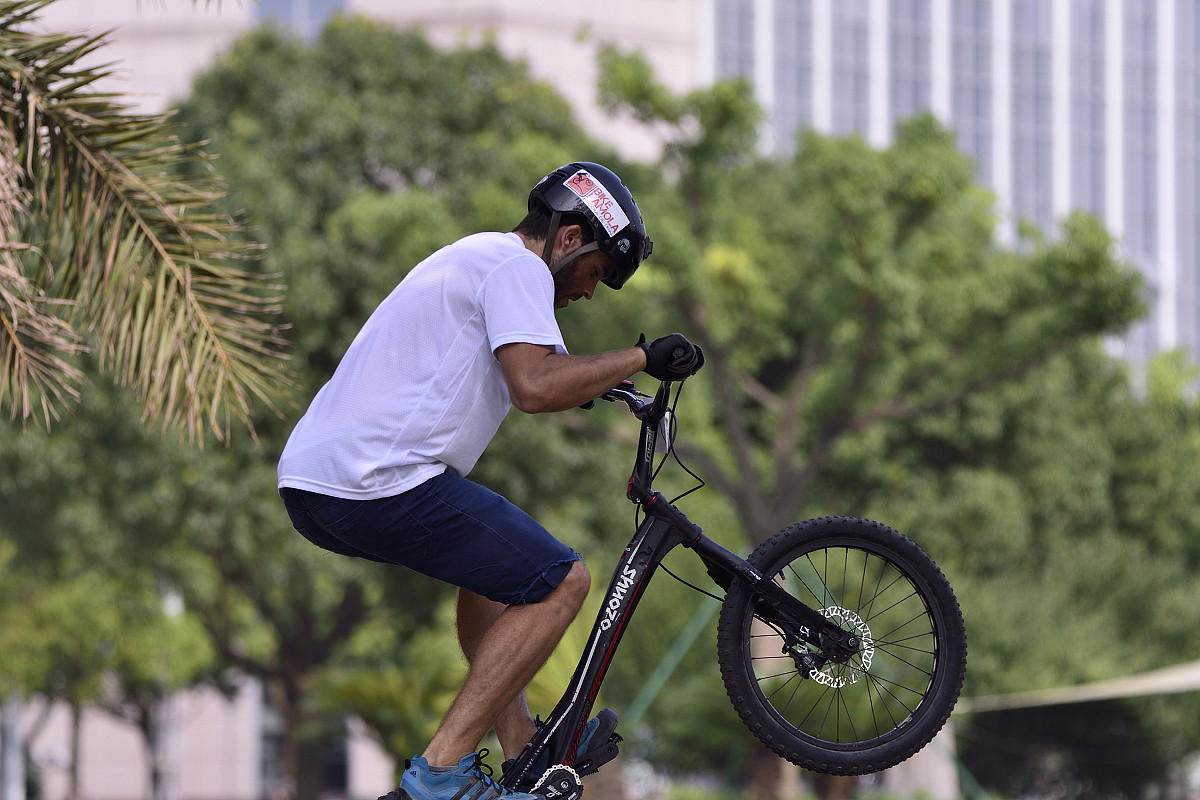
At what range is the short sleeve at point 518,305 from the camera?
10.7 ft

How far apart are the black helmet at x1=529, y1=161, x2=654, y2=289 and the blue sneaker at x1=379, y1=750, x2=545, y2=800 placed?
125 cm

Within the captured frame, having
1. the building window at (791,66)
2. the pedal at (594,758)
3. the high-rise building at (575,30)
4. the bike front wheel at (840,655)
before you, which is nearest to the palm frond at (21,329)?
the pedal at (594,758)

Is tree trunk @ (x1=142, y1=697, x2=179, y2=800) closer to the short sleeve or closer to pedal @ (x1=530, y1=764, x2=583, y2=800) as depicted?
pedal @ (x1=530, y1=764, x2=583, y2=800)

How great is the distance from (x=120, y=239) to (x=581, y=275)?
310cm

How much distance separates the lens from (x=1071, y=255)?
15.2 meters

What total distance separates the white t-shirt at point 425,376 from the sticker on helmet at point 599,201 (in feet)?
0.74

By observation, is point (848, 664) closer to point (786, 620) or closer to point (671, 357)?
point (786, 620)

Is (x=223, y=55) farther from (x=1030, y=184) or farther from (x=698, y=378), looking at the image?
(x=1030, y=184)

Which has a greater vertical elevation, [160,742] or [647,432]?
[647,432]

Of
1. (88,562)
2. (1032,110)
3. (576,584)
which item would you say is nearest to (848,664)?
(576,584)

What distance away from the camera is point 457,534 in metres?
3.33

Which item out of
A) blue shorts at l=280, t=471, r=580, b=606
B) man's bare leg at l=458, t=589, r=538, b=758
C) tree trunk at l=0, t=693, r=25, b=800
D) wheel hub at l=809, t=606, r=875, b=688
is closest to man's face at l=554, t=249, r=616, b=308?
blue shorts at l=280, t=471, r=580, b=606

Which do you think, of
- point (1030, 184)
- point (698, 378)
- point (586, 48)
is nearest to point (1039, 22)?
point (1030, 184)

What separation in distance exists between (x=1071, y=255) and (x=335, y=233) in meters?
9.84
